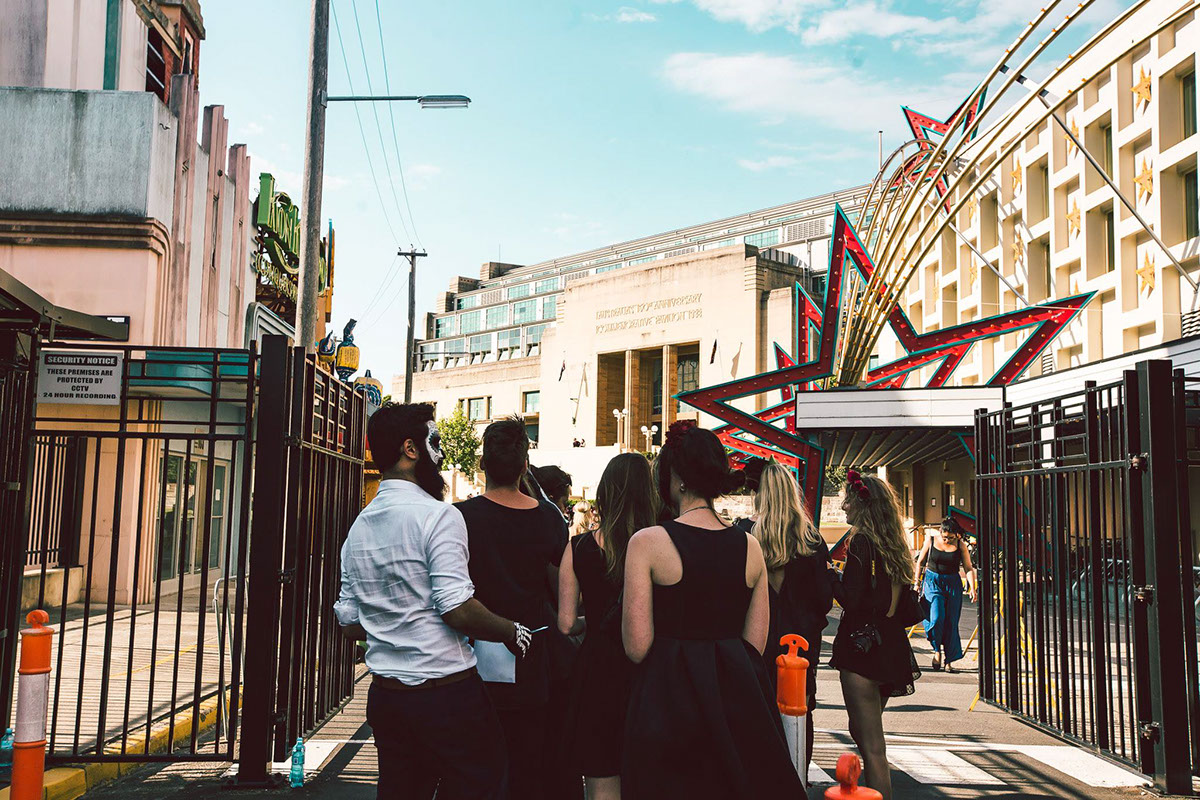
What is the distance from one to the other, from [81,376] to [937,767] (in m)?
6.21

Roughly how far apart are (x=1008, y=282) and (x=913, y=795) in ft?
90.0

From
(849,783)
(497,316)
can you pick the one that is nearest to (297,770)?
(849,783)

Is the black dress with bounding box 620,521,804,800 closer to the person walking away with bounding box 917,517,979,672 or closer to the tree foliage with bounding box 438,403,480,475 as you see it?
the person walking away with bounding box 917,517,979,672

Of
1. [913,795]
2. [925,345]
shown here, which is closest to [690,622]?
[913,795]

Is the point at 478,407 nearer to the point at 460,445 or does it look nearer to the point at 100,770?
the point at 460,445

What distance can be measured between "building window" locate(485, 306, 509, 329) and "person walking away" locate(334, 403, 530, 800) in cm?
10651

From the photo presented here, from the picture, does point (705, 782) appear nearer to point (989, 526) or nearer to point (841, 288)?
point (989, 526)

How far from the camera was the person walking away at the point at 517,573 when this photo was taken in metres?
4.32

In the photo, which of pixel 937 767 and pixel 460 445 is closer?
pixel 937 767

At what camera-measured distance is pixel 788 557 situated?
19.2 feet

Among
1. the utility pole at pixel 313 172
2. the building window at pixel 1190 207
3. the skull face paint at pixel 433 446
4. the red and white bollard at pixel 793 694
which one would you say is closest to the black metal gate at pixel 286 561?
the skull face paint at pixel 433 446

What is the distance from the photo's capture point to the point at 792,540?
5844 mm

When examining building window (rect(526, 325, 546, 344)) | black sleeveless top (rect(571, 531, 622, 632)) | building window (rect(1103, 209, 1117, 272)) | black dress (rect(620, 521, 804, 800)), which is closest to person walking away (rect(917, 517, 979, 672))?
black sleeveless top (rect(571, 531, 622, 632))

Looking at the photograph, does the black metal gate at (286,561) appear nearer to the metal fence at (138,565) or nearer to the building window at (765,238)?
Result: the metal fence at (138,565)
